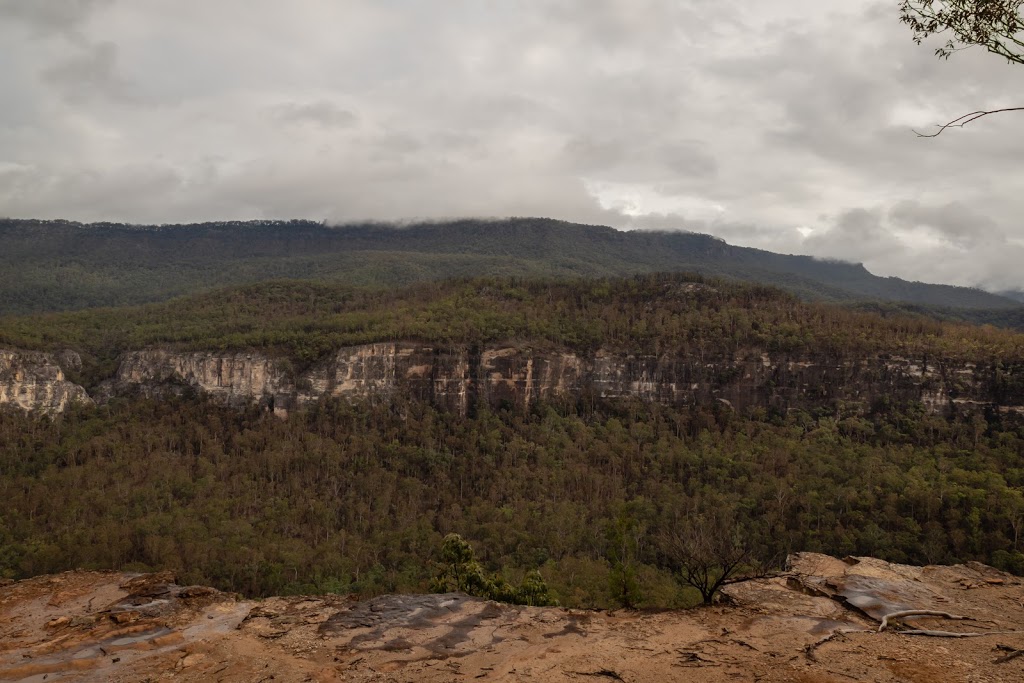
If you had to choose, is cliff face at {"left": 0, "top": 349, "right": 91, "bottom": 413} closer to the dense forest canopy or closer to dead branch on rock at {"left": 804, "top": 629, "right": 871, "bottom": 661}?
the dense forest canopy

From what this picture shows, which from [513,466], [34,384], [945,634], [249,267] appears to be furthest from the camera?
[249,267]

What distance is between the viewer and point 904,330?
246 ft

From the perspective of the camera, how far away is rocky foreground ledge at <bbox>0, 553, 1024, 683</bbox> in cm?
1135

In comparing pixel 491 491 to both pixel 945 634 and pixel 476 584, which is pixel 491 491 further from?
pixel 945 634

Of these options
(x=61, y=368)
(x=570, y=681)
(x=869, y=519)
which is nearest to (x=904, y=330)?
(x=869, y=519)

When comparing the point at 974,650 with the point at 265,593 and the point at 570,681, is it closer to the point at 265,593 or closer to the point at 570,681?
the point at 570,681

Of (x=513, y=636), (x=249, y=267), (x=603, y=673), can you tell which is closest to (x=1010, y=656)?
(x=603, y=673)

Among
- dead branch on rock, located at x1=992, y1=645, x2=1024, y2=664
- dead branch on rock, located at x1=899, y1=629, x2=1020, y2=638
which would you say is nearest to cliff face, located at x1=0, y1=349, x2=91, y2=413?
dead branch on rock, located at x1=899, y1=629, x2=1020, y2=638

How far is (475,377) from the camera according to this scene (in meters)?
75.8

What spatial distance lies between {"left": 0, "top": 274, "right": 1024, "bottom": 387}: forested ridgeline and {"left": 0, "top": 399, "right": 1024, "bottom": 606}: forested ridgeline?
27.3 feet

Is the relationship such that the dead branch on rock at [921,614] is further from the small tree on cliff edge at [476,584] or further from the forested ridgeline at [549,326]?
the forested ridgeline at [549,326]

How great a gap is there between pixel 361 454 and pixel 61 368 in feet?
132

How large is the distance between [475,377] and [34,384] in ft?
168

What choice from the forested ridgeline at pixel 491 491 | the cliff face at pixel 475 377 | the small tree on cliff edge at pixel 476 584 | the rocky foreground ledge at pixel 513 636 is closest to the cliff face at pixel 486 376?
the cliff face at pixel 475 377
